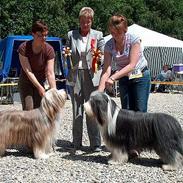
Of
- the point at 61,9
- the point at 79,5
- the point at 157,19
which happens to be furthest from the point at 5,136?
the point at 157,19

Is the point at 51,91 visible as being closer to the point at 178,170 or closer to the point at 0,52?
the point at 178,170

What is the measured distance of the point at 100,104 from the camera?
5520 millimetres

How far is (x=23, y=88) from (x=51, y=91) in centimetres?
61

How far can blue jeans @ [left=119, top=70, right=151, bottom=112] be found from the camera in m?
6.00

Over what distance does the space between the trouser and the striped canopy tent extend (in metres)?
14.6

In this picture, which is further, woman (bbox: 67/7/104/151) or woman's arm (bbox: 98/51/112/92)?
woman (bbox: 67/7/104/151)

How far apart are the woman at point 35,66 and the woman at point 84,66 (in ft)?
1.12

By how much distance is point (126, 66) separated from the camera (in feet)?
19.0

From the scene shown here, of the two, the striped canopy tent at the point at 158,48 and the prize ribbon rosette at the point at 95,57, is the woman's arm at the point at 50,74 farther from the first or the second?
the striped canopy tent at the point at 158,48

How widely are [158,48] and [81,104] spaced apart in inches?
602

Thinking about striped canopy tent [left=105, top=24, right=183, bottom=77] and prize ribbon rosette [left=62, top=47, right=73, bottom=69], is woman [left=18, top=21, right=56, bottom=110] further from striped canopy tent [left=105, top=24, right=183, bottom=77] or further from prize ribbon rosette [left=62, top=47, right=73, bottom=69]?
striped canopy tent [left=105, top=24, right=183, bottom=77]

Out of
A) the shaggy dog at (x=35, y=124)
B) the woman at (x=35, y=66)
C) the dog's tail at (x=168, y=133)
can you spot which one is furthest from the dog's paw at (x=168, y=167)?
the woman at (x=35, y=66)

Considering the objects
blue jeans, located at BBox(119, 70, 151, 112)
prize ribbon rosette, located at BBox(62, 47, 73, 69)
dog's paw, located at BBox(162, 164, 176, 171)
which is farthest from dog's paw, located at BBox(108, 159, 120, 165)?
prize ribbon rosette, located at BBox(62, 47, 73, 69)

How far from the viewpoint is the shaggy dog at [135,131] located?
17.9 ft
